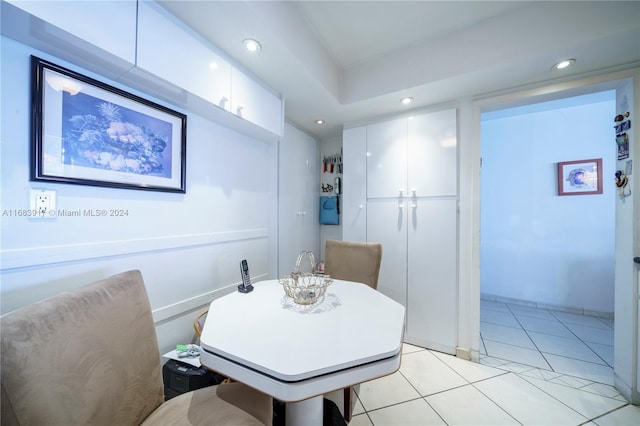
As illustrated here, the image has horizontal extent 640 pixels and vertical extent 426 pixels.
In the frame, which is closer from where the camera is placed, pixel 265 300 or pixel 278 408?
pixel 265 300

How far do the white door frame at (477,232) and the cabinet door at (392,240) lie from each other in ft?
1.62

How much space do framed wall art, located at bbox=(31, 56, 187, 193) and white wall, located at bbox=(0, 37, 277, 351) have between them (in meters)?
0.04

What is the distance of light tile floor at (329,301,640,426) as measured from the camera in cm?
143

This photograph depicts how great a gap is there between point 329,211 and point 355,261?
1.14 m

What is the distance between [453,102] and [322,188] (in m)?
1.71

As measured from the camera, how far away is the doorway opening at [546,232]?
99.5 inches

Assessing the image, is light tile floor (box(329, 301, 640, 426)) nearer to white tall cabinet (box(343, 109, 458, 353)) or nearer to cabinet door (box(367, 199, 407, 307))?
white tall cabinet (box(343, 109, 458, 353))

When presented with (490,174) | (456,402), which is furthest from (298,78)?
(490,174)

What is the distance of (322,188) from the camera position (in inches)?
124

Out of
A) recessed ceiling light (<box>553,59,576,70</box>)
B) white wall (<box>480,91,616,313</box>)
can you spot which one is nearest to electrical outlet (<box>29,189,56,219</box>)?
recessed ceiling light (<box>553,59,576,70</box>)

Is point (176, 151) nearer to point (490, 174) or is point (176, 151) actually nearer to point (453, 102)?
point (453, 102)

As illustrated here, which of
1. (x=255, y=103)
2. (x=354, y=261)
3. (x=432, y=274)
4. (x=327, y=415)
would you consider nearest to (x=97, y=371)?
(x=327, y=415)

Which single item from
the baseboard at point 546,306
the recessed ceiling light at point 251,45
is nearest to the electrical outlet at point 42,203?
the recessed ceiling light at point 251,45

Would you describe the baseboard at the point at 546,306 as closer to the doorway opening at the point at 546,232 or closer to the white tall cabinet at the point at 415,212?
the doorway opening at the point at 546,232
